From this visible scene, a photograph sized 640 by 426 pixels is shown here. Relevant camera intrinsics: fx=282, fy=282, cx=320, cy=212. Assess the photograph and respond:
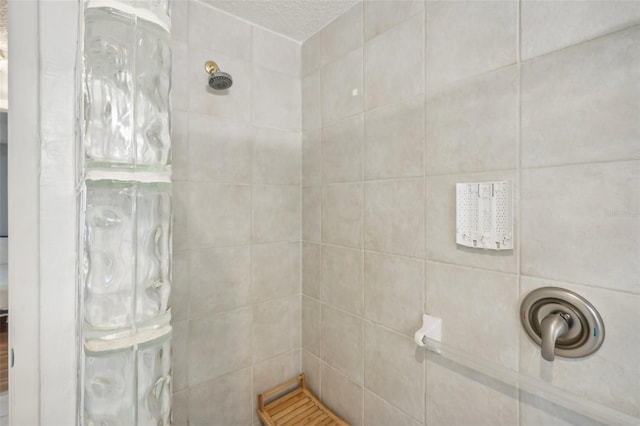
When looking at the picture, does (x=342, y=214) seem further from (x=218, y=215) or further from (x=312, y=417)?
(x=312, y=417)

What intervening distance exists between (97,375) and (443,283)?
2.65 feet

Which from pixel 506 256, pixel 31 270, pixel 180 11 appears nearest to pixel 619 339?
pixel 506 256

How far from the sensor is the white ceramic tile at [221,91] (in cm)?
108

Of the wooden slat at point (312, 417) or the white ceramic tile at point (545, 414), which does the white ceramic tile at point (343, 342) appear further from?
the white ceramic tile at point (545, 414)

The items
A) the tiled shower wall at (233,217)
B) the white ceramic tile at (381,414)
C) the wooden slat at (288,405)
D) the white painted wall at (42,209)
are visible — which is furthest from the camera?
the wooden slat at (288,405)

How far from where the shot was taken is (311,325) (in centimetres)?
131

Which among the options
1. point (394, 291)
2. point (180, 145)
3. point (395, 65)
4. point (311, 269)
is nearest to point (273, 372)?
point (311, 269)

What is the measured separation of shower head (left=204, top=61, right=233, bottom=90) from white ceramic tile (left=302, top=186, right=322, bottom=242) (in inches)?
21.4

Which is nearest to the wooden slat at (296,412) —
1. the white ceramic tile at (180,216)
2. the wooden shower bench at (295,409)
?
the wooden shower bench at (295,409)

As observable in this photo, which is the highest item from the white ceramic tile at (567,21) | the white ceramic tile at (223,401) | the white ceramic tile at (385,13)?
the white ceramic tile at (385,13)

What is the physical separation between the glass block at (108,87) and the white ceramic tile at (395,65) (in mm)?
798

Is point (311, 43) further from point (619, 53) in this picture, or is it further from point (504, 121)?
point (619, 53)

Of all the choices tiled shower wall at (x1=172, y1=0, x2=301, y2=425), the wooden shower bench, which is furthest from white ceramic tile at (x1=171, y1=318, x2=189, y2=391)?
the wooden shower bench

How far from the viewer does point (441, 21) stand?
2.75 ft
